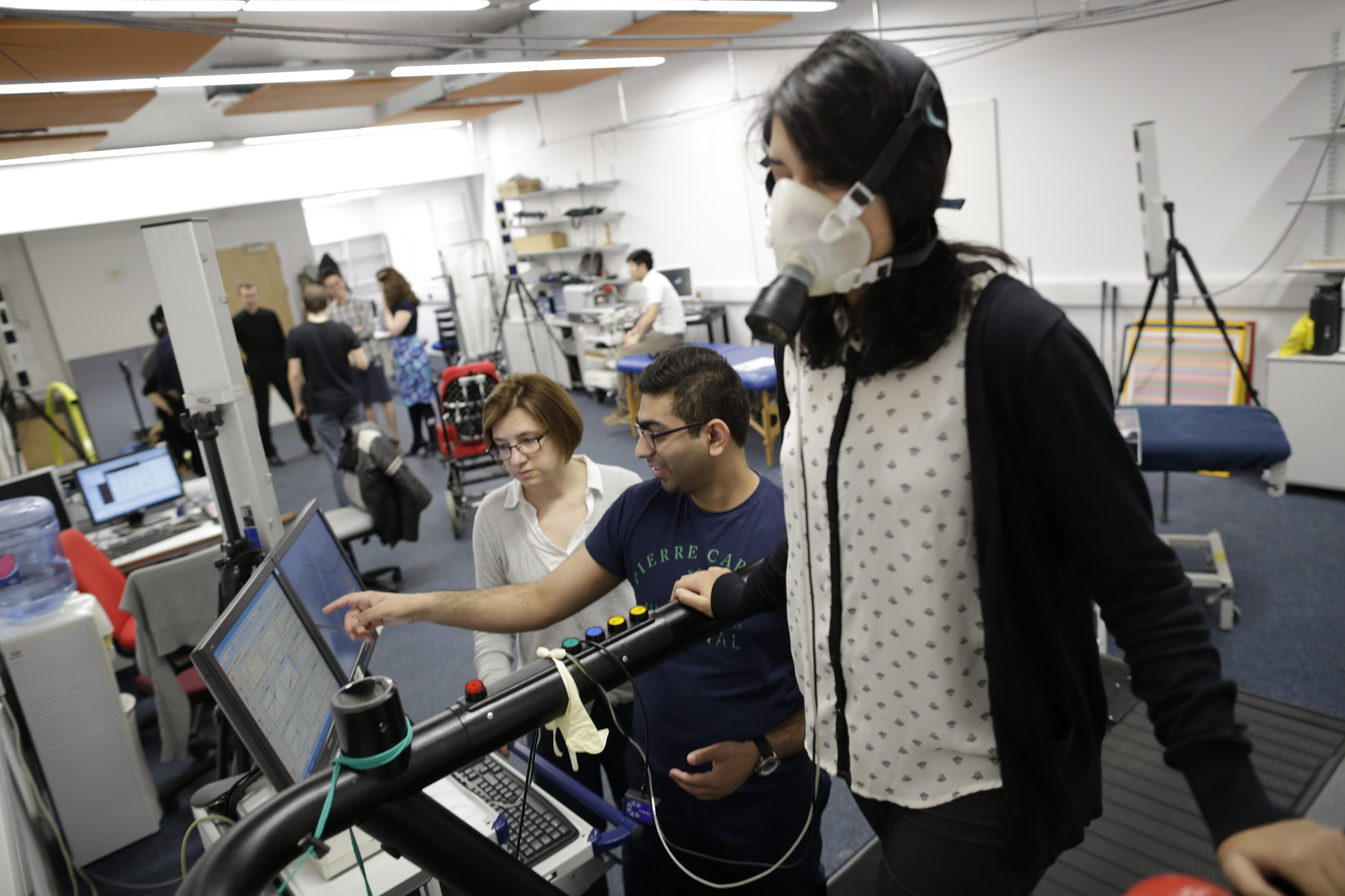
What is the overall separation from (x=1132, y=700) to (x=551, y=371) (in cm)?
772

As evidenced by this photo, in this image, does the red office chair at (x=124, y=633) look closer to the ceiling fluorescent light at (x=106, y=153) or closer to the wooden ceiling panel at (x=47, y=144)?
the wooden ceiling panel at (x=47, y=144)

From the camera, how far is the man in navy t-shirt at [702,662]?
4.67 ft

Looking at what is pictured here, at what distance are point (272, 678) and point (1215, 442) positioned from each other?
11.6 ft

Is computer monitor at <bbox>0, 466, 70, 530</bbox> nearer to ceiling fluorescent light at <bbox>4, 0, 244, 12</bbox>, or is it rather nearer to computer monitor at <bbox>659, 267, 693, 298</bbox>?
ceiling fluorescent light at <bbox>4, 0, 244, 12</bbox>

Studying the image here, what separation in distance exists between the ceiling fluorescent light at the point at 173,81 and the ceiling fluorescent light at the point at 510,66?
459 mm

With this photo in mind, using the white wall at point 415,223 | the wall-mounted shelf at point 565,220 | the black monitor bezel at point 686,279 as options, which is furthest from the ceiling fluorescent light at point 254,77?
the white wall at point 415,223

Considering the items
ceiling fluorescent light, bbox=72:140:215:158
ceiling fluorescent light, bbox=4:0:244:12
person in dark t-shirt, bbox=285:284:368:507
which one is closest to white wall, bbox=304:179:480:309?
ceiling fluorescent light, bbox=72:140:215:158

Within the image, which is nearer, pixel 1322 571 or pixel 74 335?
pixel 1322 571

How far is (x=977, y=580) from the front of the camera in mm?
797

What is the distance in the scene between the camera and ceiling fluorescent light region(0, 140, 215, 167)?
24.7 ft

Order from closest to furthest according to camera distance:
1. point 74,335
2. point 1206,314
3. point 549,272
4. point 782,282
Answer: point 782,282
point 1206,314
point 74,335
point 549,272

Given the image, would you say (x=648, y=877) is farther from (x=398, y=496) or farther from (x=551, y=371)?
(x=551, y=371)

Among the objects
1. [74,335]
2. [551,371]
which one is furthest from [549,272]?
[74,335]

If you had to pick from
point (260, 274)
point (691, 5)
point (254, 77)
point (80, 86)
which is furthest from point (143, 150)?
point (691, 5)
